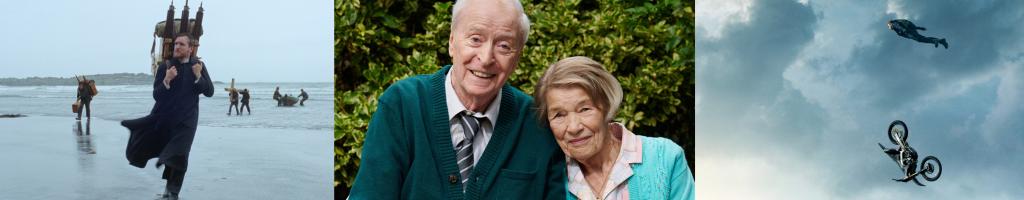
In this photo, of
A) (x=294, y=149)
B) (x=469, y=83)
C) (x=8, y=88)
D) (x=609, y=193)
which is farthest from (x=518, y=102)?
(x=8, y=88)

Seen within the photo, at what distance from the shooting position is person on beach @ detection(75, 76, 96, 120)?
415 cm

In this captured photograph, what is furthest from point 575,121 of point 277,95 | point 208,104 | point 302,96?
point 208,104

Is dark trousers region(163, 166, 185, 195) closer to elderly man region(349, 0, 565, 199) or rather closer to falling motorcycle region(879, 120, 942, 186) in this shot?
elderly man region(349, 0, 565, 199)

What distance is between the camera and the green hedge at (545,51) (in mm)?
3943

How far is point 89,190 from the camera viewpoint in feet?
13.4

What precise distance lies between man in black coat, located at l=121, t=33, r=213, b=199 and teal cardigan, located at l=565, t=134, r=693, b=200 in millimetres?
1666

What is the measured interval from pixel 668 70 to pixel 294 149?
156cm

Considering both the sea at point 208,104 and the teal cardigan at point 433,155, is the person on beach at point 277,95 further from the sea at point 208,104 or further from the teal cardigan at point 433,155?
the teal cardigan at point 433,155

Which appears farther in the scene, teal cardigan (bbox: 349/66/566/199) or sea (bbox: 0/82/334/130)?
sea (bbox: 0/82/334/130)

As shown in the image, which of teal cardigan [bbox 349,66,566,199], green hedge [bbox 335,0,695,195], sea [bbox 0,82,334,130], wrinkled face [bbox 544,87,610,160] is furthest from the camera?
sea [bbox 0,82,334,130]

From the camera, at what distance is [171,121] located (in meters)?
4.21

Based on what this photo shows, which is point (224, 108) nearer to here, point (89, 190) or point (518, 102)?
point (89, 190)

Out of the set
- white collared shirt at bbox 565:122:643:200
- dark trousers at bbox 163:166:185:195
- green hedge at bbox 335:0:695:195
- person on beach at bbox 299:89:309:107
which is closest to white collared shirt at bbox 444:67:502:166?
white collared shirt at bbox 565:122:643:200

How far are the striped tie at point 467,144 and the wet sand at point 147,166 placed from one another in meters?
0.91
